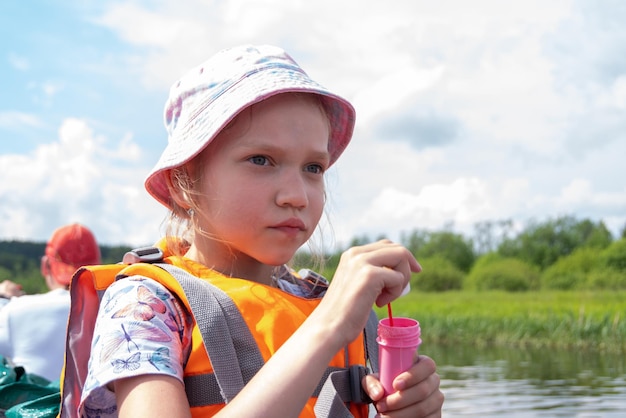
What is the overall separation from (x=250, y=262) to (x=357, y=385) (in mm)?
340

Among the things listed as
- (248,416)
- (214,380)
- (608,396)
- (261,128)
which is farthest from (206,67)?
(608,396)

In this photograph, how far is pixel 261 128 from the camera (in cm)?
151

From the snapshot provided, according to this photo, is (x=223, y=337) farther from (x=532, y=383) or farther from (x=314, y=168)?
(x=532, y=383)

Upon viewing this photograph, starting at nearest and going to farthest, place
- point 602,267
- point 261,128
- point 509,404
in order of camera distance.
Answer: point 261,128
point 509,404
point 602,267

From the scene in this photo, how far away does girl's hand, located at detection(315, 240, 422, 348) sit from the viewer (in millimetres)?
1240

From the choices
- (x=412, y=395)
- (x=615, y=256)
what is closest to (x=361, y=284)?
(x=412, y=395)

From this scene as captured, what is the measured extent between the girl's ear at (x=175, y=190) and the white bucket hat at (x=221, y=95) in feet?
0.05

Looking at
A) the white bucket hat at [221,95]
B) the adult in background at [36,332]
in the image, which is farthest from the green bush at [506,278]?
the white bucket hat at [221,95]

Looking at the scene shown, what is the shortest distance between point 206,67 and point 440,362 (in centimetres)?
1510

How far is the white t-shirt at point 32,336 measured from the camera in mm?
3381

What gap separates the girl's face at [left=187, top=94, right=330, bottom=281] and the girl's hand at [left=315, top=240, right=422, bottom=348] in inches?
9.2

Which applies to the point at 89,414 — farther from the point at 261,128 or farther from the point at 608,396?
the point at 608,396

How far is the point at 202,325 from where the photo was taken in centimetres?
140

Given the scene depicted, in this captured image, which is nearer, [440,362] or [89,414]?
[89,414]
